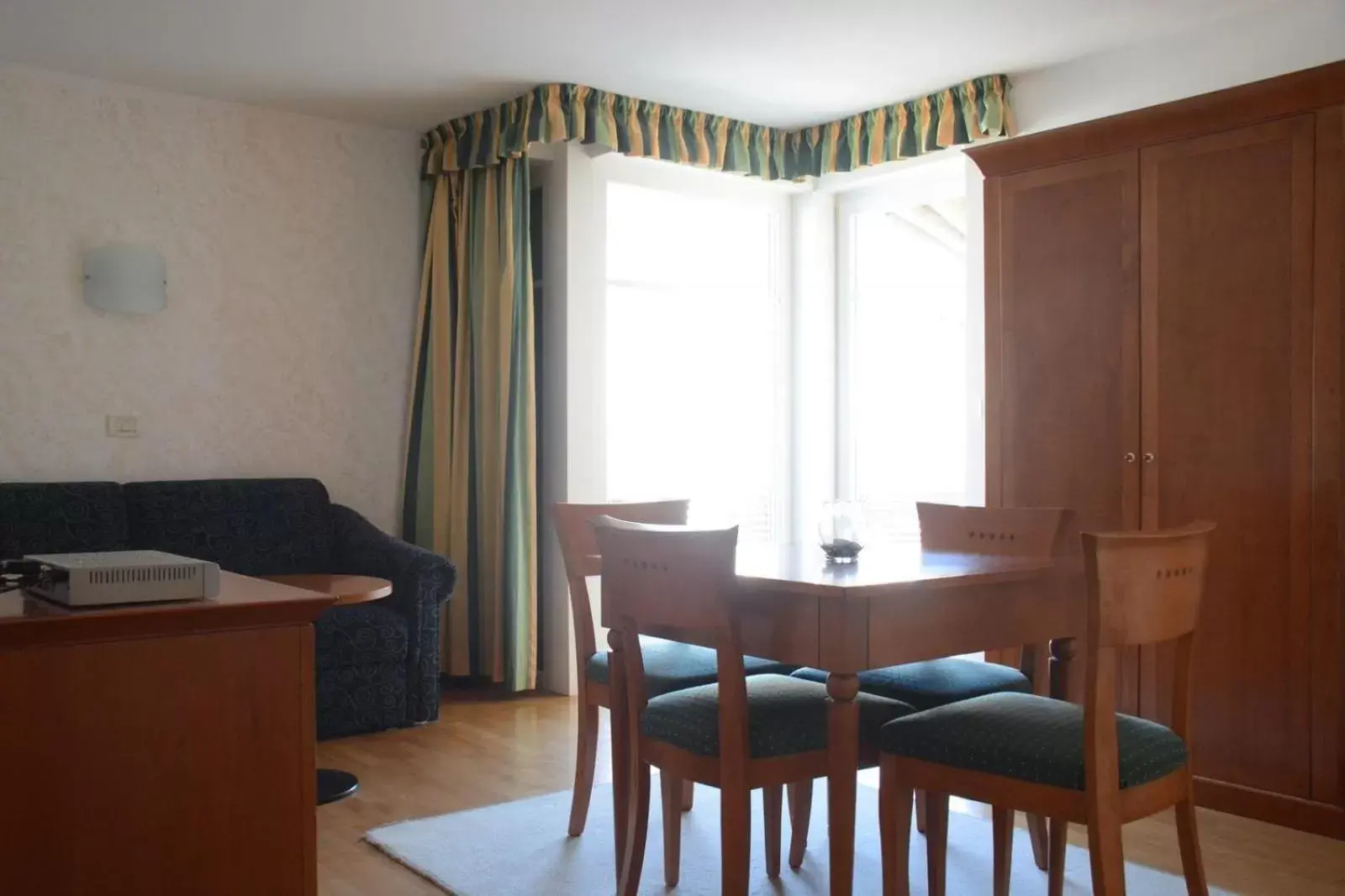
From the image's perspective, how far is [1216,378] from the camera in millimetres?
3477

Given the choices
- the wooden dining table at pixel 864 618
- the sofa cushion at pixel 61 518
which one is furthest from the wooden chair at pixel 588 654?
the sofa cushion at pixel 61 518

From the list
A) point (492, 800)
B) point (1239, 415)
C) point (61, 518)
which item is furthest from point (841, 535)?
point (61, 518)

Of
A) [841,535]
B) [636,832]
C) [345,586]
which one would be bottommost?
[636,832]

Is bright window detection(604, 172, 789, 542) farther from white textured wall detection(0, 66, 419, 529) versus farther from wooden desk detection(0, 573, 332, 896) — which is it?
wooden desk detection(0, 573, 332, 896)

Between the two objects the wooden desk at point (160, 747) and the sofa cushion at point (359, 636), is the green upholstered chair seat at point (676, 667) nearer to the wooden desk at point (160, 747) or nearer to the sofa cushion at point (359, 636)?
the wooden desk at point (160, 747)

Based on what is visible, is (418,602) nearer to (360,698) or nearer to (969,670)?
(360,698)

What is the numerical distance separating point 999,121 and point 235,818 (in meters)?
3.85

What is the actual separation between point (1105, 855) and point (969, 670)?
3.08ft

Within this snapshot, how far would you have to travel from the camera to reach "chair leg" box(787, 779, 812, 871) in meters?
3.05

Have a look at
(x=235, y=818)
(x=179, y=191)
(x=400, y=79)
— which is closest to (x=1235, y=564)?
(x=235, y=818)

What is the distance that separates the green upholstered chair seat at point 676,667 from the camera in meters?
3.04

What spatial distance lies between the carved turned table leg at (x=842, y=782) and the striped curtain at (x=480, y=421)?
9.01 feet

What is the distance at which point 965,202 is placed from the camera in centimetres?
495

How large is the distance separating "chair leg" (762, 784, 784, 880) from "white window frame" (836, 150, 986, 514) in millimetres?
2194
